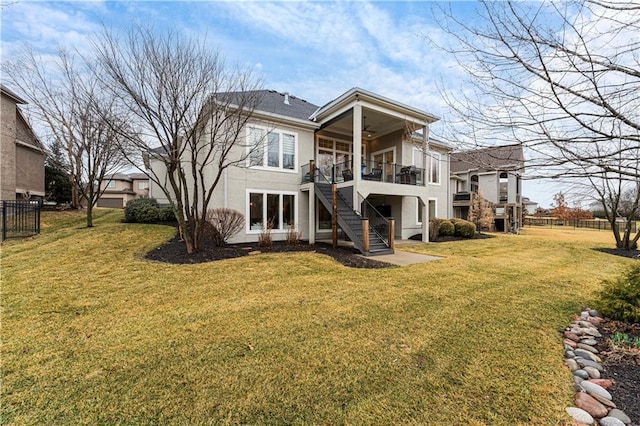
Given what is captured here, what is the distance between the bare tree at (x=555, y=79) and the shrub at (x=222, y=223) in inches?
340

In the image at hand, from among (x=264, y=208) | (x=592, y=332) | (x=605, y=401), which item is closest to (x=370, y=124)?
(x=264, y=208)

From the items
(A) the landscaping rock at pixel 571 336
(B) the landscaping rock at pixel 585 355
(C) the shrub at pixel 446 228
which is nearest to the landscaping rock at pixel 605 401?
(B) the landscaping rock at pixel 585 355

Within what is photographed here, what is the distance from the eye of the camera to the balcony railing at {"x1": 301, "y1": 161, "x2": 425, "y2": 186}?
12.4m

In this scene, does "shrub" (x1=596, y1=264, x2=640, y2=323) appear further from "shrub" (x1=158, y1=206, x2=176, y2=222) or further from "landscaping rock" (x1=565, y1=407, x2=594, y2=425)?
"shrub" (x1=158, y1=206, x2=176, y2=222)

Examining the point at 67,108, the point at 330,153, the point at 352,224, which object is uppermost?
the point at 67,108

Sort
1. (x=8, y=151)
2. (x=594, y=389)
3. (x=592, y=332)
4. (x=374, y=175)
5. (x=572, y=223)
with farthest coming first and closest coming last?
1. (x=572, y=223)
2. (x=8, y=151)
3. (x=374, y=175)
4. (x=592, y=332)
5. (x=594, y=389)

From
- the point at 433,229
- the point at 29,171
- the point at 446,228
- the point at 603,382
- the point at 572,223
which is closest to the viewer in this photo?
the point at 603,382

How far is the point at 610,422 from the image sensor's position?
2.06m

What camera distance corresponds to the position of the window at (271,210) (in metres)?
11.7

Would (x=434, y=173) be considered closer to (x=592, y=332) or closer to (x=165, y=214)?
(x=592, y=332)

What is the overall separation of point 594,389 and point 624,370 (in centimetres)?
73

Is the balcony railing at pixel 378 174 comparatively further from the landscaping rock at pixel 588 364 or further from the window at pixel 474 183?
the window at pixel 474 183

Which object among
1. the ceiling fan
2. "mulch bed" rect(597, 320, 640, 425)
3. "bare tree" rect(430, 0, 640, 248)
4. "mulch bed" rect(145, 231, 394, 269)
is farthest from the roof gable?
the ceiling fan

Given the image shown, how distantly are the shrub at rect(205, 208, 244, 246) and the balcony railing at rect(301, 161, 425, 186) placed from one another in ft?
13.2
